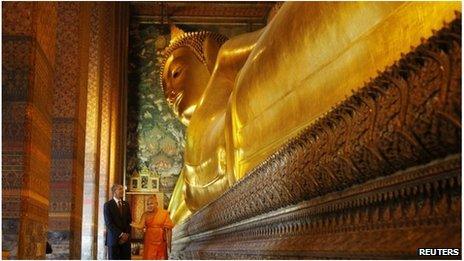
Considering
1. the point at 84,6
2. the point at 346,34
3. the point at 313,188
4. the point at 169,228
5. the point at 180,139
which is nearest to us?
the point at 313,188

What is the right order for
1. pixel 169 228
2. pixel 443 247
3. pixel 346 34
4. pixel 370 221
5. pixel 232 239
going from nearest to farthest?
1. pixel 443 247
2. pixel 370 221
3. pixel 346 34
4. pixel 232 239
5. pixel 169 228

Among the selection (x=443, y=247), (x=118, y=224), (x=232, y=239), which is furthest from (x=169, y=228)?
(x=443, y=247)

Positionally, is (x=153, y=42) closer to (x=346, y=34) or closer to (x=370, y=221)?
(x=346, y=34)

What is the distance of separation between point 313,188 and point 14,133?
87.7 inches

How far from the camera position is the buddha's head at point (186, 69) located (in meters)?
9.07

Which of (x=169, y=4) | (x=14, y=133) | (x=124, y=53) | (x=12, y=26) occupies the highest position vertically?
(x=169, y=4)

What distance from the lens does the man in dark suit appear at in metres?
6.16

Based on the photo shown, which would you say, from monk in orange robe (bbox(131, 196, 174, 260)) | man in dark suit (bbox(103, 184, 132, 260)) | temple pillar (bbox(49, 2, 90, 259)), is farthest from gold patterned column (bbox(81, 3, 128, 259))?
monk in orange robe (bbox(131, 196, 174, 260))

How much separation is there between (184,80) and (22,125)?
5.44m

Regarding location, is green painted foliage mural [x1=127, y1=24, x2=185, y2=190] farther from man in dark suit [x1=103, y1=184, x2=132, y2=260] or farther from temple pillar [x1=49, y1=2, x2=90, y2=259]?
man in dark suit [x1=103, y1=184, x2=132, y2=260]

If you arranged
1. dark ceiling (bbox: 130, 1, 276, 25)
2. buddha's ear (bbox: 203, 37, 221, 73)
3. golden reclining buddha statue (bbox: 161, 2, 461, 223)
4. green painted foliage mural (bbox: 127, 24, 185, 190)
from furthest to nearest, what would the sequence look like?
dark ceiling (bbox: 130, 1, 276, 25)
green painted foliage mural (bbox: 127, 24, 185, 190)
buddha's ear (bbox: 203, 37, 221, 73)
golden reclining buddha statue (bbox: 161, 2, 461, 223)

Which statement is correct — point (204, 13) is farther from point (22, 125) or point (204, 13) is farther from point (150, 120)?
point (22, 125)

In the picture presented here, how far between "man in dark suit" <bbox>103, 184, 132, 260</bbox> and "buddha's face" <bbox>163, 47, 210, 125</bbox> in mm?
2898

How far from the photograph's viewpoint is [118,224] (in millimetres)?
6238
